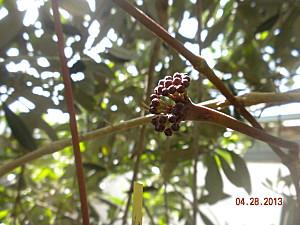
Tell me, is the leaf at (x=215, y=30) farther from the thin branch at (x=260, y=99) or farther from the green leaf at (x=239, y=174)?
the thin branch at (x=260, y=99)

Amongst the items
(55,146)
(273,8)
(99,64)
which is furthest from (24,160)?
(273,8)

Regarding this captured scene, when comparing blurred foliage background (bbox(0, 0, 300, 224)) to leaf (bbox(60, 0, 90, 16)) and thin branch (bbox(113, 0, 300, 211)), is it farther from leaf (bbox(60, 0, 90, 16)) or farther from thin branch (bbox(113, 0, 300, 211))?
thin branch (bbox(113, 0, 300, 211))

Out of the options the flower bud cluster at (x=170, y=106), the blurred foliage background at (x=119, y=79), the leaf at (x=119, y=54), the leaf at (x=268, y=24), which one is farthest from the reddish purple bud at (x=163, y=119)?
the leaf at (x=268, y=24)

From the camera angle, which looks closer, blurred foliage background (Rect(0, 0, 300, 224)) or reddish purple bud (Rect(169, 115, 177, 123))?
reddish purple bud (Rect(169, 115, 177, 123))

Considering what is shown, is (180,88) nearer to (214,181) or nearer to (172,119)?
(172,119)

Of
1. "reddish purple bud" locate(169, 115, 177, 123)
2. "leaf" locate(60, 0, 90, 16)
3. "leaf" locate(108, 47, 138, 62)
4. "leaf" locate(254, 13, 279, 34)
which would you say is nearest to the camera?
"reddish purple bud" locate(169, 115, 177, 123)

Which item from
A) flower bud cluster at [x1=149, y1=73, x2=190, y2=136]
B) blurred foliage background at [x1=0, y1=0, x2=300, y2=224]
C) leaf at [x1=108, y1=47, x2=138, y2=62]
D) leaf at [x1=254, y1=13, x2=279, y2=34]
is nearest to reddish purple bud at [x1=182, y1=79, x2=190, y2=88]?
flower bud cluster at [x1=149, y1=73, x2=190, y2=136]

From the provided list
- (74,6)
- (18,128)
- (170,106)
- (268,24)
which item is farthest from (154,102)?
(268,24)

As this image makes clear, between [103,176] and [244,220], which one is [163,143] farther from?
[244,220]
